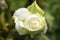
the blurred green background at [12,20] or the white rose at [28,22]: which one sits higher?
the white rose at [28,22]

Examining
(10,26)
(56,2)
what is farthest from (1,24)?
(56,2)

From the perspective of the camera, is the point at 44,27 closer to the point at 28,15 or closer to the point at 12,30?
the point at 28,15

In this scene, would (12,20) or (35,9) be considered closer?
(35,9)

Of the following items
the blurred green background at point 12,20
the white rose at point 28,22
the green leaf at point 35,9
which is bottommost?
the blurred green background at point 12,20

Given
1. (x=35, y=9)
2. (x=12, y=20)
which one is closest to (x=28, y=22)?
(x=35, y=9)

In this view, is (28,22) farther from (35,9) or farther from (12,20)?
(12,20)

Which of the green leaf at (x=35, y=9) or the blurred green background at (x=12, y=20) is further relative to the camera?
the blurred green background at (x=12, y=20)
